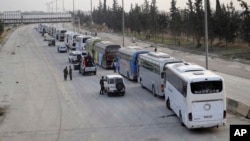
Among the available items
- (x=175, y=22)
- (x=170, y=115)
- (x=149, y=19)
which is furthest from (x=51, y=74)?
(x=149, y=19)

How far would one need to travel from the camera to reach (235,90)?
3503 cm

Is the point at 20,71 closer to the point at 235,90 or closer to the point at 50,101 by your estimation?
the point at 50,101

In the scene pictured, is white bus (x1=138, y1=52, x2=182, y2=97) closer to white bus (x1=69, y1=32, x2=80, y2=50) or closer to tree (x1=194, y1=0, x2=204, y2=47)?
tree (x1=194, y1=0, x2=204, y2=47)

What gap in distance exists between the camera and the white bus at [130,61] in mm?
41662

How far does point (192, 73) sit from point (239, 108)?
4.63 m

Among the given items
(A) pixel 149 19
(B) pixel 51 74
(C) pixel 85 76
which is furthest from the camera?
(A) pixel 149 19

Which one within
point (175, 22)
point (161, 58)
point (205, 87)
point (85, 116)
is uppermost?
point (175, 22)

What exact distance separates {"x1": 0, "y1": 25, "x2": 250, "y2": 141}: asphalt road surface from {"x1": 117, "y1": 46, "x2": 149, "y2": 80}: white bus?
1.27m

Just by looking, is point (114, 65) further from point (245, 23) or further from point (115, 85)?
point (245, 23)

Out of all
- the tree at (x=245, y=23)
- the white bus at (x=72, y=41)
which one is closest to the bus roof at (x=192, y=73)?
the tree at (x=245, y=23)

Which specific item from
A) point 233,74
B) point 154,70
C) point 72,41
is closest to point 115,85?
point 154,70

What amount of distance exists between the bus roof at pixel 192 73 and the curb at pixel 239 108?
3.44 metres

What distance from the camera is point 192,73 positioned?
23312 millimetres

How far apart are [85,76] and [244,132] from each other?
3464 cm
